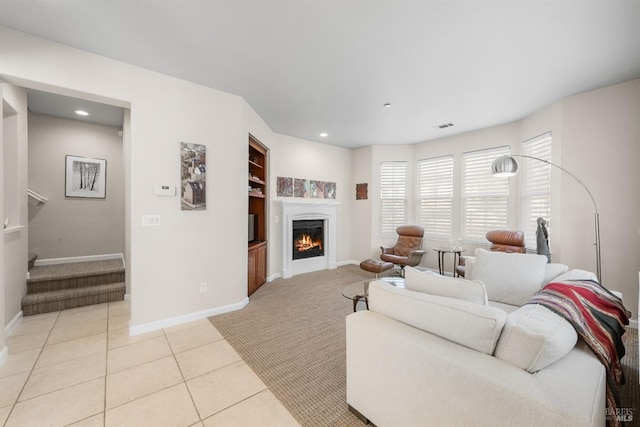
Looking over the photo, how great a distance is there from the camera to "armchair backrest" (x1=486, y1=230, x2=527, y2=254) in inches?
157

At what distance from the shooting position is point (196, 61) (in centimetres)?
267

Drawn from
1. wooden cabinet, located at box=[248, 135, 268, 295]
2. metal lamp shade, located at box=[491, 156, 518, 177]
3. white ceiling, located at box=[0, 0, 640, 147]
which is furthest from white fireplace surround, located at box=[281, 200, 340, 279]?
metal lamp shade, located at box=[491, 156, 518, 177]

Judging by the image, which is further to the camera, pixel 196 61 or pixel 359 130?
pixel 359 130

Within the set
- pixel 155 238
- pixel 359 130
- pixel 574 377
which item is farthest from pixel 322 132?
A: pixel 574 377

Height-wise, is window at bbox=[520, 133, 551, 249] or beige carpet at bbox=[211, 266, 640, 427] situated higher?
window at bbox=[520, 133, 551, 249]

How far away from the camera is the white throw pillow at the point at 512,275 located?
7.99ft

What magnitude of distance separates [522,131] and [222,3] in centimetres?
484

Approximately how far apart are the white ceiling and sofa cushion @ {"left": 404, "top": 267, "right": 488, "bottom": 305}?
1.98 metres

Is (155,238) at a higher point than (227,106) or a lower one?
lower

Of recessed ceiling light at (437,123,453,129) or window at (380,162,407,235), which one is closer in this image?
recessed ceiling light at (437,123,453,129)

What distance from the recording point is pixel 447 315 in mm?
1343

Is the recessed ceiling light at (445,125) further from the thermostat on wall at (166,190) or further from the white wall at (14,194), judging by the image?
the white wall at (14,194)

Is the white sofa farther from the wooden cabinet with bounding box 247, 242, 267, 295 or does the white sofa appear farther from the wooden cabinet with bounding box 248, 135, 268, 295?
the wooden cabinet with bounding box 248, 135, 268, 295

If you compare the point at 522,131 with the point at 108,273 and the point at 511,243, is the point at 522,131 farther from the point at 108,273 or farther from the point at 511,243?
the point at 108,273
